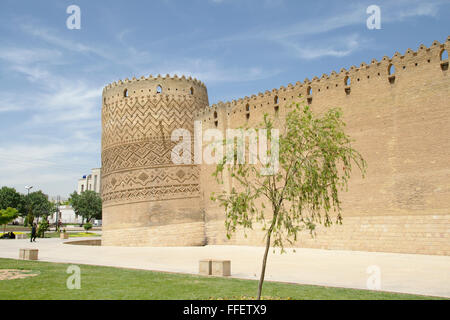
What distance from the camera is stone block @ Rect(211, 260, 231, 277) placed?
8.03 m

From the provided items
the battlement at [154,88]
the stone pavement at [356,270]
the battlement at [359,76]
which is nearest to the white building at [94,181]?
the battlement at [154,88]

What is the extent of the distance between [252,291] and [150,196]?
13.3 meters

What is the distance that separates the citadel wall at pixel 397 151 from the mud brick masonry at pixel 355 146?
0.10ft

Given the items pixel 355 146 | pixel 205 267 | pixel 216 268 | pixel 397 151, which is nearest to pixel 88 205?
pixel 355 146

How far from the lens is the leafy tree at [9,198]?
52941mm

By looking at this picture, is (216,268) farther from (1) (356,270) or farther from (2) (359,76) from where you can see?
(2) (359,76)

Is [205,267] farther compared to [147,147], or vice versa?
[147,147]

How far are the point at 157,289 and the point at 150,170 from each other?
42.7ft

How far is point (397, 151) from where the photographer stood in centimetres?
1249

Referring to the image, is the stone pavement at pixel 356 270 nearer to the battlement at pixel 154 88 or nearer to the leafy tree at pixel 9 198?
the battlement at pixel 154 88

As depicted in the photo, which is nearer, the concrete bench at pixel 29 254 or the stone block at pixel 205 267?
the stone block at pixel 205 267

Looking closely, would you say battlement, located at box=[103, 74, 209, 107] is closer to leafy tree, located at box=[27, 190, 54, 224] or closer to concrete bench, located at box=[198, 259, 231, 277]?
concrete bench, located at box=[198, 259, 231, 277]

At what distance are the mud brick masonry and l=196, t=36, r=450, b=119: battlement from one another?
0.03 meters

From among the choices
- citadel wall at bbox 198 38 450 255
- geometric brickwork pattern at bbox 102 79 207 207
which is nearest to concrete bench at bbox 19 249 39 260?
citadel wall at bbox 198 38 450 255
